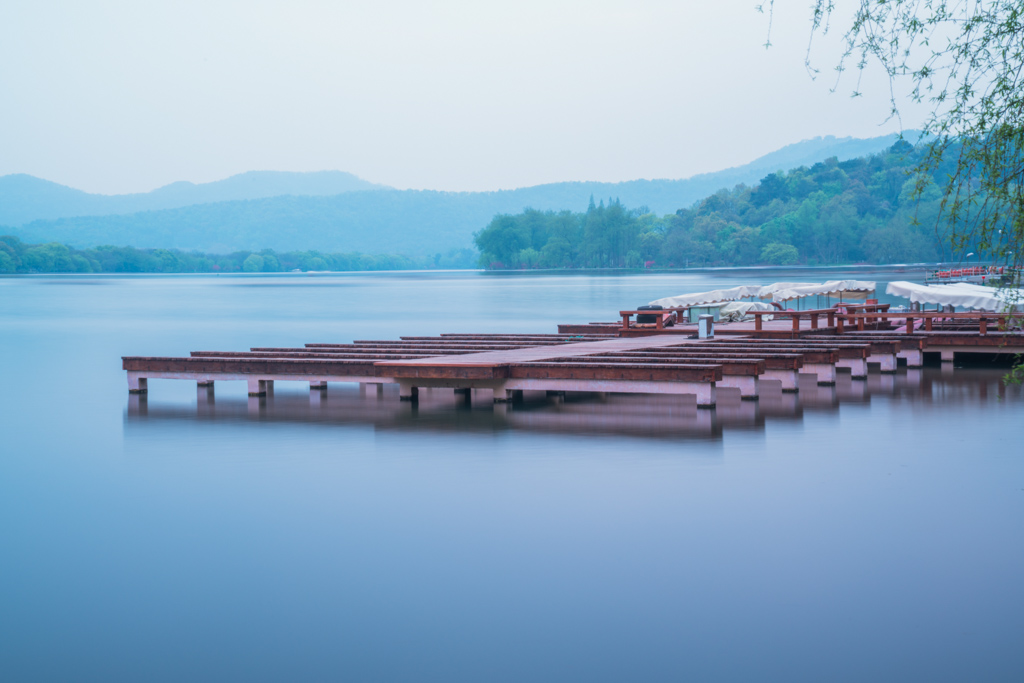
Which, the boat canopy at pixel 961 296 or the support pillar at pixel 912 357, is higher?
the boat canopy at pixel 961 296

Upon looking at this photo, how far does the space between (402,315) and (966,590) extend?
47099 mm

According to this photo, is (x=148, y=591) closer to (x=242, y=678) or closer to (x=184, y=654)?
(x=184, y=654)

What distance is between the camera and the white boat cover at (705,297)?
22.0 meters

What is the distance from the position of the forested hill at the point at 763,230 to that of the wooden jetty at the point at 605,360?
116535mm

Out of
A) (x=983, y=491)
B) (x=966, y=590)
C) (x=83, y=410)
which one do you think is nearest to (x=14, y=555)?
(x=966, y=590)

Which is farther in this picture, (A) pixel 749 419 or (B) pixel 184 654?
(A) pixel 749 419

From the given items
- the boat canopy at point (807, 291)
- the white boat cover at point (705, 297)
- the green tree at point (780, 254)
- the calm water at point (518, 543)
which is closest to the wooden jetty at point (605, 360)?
the calm water at point (518, 543)

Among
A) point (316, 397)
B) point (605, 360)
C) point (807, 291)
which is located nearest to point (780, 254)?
point (807, 291)

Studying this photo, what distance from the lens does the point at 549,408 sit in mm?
12820

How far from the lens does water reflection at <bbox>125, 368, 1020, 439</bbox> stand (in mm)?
11414

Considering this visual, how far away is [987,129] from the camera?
18.5 ft

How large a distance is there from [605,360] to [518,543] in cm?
623

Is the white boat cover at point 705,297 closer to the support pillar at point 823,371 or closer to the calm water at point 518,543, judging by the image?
the support pillar at point 823,371

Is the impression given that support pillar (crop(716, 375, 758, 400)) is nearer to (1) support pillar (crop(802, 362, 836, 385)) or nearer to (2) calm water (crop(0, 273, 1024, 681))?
(2) calm water (crop(0, 273, 1024, 681))
